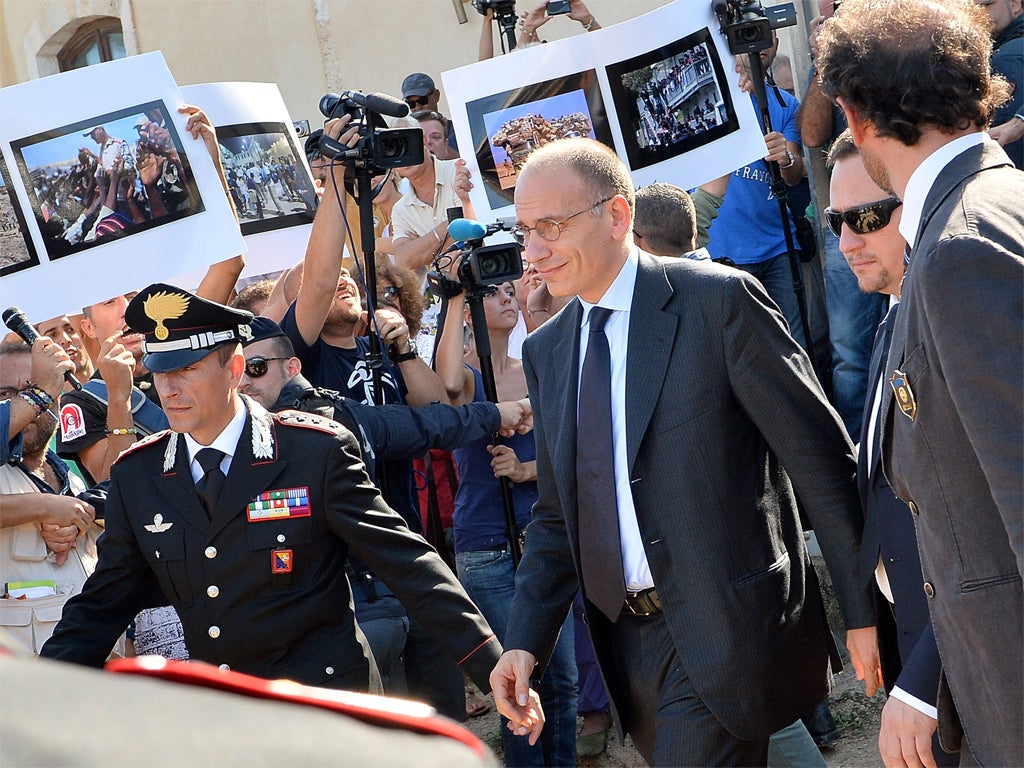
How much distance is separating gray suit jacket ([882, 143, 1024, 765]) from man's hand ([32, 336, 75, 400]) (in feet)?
11.0

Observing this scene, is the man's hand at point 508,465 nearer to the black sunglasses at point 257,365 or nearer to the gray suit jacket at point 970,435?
the black sunglasses at point 257,365

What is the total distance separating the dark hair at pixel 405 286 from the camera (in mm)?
5691

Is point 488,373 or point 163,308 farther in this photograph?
point 488,373

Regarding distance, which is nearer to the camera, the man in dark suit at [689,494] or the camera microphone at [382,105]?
Answer: the man in dark suit at [689,494]

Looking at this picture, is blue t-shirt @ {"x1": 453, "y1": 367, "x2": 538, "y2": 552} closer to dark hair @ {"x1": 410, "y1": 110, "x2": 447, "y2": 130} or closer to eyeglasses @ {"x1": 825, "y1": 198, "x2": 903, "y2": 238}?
eyeglasses @ {"x1": 825, "y1": 198, "x2": 903, "y2": 238}

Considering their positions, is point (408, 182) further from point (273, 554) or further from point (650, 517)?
point (650, 517)

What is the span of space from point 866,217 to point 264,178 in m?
3.29

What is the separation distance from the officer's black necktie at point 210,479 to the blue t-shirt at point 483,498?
5.07ft

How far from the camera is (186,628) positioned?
3.79 meters

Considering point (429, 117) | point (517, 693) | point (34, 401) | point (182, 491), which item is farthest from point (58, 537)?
point (429, 117)

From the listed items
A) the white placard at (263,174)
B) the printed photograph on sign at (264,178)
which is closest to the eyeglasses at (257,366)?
the white placard at (263,174)

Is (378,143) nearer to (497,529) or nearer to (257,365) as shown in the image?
(257,365)

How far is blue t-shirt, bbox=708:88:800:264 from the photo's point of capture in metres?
6.36

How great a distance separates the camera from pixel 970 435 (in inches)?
81.3
